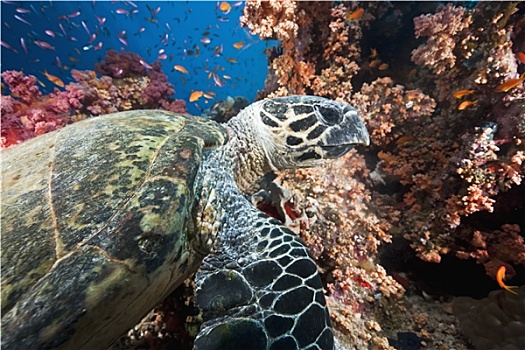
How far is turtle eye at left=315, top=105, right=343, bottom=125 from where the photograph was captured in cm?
195

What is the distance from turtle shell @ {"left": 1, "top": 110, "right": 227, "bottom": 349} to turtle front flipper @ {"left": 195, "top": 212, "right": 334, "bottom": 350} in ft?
0.90

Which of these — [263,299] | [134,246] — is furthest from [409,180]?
[134,246]

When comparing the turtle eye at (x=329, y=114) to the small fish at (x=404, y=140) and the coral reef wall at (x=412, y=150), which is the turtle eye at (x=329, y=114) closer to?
the coral reef wall at (x=412, y=150)

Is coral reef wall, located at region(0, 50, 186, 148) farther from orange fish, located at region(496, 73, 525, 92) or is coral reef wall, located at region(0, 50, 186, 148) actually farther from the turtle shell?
orange fish, located at region(496, 73, 525, 92)

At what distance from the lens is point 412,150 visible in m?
3.43

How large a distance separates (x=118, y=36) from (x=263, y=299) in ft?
25.4

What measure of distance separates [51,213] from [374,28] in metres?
5.22

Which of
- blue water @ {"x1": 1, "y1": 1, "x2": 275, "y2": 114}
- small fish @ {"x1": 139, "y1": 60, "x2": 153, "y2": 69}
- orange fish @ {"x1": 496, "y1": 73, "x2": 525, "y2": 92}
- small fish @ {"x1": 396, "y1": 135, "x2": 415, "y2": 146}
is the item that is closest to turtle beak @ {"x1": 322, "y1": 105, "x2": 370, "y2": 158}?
orange fish @ {"x1": 496, "y1": 73, "x2": 525, "y2": 92}

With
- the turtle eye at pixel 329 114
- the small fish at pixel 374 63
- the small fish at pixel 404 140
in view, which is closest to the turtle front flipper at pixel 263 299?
the turtle eye at pixel 329 114

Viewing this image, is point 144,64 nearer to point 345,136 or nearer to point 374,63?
point 374,63

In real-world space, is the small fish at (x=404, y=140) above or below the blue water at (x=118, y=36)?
below

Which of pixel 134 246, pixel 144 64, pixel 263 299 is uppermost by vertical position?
pixel 144 64

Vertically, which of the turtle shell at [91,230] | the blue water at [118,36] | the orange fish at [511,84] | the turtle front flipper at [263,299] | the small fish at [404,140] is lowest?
the turtle front flipper at [263,299]

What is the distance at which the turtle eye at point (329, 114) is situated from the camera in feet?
6.39
